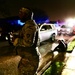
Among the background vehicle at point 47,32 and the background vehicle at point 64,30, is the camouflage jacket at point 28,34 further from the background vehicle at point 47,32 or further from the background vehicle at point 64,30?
the background vehicle at point 64,30

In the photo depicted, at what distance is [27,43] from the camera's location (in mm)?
3844

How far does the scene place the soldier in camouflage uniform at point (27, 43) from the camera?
383cm

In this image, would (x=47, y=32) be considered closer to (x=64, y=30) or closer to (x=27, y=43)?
(x=64, y=30)

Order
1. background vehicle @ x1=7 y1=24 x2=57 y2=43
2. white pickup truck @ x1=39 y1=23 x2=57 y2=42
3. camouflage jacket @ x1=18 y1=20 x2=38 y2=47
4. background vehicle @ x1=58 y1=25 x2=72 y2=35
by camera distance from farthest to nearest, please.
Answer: background vehicle @ x1=58 y1=25 x2=72 y2=35
white pickup truck @ x1=39 y1=23 x2=57 y2=42
background vehicle @ x1=7 y1=24 x2=57 y2=43
camouflage jacket @ x1=18 y1=20 x2=38 y2=47

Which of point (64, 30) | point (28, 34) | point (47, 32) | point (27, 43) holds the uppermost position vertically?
point (28, 34)

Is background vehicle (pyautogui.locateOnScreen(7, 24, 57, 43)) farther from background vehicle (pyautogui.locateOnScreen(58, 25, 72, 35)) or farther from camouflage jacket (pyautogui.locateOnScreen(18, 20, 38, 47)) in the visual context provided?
camouflage jacket (pyautogui.locateOnScreen(18, 20, 38, 47))

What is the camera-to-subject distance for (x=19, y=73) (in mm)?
4090

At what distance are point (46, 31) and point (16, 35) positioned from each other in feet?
38.3

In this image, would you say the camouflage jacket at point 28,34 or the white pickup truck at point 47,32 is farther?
the white pickup truck at point 47,32

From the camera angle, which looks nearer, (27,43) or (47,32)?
(27,43)

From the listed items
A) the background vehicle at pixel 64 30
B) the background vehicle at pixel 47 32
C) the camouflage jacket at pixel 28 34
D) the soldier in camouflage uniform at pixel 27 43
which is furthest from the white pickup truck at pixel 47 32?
the camouflage jacket at pixel 28 34

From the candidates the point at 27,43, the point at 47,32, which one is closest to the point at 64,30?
the point at 47,32

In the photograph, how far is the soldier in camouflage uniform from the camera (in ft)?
12.6

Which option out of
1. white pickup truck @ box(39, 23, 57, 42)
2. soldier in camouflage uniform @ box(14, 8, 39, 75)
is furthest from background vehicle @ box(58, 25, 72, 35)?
soldier in camouflage uniform @ box(14, 8, 39, 75)
